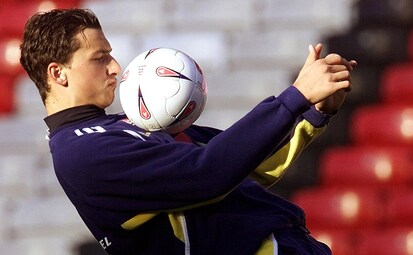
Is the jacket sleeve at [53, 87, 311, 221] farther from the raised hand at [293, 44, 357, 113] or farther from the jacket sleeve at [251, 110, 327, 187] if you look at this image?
the jacket sleeve at [251, 110, 327, 187]

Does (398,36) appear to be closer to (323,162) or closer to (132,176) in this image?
(323,162)

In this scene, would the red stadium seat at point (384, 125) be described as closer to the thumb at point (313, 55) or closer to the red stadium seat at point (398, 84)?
the red stadium seat at point (398, 84)

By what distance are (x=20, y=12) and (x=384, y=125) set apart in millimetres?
2598

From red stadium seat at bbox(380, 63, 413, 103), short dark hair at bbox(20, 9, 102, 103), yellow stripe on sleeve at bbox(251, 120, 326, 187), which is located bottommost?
red stadium seat at bbox(380, 63, 413, 103)

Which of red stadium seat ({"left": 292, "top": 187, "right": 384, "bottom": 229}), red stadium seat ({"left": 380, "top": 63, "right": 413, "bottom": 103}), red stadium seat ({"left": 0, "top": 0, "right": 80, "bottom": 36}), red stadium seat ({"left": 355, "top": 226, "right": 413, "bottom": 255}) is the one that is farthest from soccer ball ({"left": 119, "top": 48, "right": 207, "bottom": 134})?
red stadium seat ({"left": 0, "top": 0, "right": 80, "bottom": 36})

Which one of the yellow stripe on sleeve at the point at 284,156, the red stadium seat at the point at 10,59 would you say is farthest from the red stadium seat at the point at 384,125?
the yellow stripe on sleeve at the point at 284,156

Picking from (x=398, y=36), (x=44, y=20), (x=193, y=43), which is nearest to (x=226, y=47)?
(x=193, y=43)

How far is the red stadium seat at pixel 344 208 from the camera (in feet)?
19.9

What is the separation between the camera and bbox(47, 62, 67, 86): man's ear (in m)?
3.27

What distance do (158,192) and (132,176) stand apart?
74 millimetres

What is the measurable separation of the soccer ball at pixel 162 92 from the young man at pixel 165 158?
0.05 meters

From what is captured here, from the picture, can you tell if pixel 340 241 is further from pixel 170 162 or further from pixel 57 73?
pixel 170 162

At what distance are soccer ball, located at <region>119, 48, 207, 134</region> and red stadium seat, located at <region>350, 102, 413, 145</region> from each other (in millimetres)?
3179

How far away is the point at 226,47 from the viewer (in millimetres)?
6945
